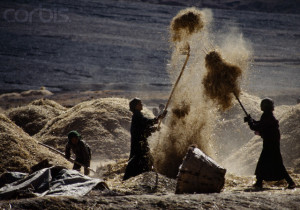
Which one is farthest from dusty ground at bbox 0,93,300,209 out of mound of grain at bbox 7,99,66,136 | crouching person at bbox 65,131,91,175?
mound of grain at bbox 7,99,66,136

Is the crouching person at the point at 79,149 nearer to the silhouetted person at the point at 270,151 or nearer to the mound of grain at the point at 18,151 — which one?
the mound of grain at the point at 18,151

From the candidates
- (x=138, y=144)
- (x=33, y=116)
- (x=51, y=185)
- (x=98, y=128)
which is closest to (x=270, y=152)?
(x=138, y=144)

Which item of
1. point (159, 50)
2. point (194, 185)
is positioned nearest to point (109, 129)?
point (194, 185)

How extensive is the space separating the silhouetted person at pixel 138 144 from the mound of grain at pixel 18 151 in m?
1.82

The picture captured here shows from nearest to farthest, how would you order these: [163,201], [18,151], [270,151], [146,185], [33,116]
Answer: [163,201], [146,185], [270,151], [18,151], [33,116]

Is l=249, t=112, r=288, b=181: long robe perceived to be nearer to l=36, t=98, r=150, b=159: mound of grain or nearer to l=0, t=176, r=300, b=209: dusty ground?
l=0, t=176, r=300, b=209: dusty ground

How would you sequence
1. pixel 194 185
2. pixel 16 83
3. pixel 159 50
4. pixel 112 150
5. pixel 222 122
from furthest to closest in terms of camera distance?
1. pixel 159 50
2. pixel 16 83
3. pixel 222 122
4. pixel 112 150
5. pixel 194 185

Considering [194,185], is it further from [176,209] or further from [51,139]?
[51,139]

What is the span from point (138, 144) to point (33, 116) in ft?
22.4

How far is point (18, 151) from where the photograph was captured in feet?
26.5

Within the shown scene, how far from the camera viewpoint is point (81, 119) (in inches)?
468

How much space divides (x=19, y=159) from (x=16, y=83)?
14675mm

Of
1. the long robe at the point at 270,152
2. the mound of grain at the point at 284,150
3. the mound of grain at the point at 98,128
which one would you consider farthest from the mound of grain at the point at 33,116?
the long robe at the point at 270,152

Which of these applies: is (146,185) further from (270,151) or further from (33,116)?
(33,116)
